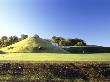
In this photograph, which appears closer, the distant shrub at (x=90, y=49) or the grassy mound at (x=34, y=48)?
the grassy mound at (x=34, y=48)

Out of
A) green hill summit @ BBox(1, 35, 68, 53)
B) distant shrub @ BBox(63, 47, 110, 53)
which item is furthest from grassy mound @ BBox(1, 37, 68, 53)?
distant shrub @ BBox(63, 47, 110, 53)

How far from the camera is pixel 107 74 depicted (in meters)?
21.4

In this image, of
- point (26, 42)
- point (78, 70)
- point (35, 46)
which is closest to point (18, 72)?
point (78, 70)

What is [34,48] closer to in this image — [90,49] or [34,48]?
[34,48]

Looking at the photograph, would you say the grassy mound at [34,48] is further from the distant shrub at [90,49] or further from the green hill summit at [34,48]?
the distant shrub at [90,49]

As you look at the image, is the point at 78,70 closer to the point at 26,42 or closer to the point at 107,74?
the point at 107,74

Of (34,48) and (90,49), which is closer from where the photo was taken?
(34,48)

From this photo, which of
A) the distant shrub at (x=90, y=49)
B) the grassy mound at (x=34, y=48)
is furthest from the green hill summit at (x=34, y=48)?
the distant shrub at (x=90, y=49)

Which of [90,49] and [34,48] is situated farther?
[90,49]

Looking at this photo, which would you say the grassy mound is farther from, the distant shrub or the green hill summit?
the distant shrub

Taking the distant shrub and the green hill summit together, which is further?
the distant shrub

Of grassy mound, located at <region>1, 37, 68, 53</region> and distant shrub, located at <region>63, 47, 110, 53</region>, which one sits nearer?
grassy mound, located at <region>1, 37, 68, 53</region>

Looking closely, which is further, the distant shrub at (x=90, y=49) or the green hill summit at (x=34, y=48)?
the distant shrub at (x=90, y=49)

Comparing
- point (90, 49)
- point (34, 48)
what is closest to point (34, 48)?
point (34, 48)
